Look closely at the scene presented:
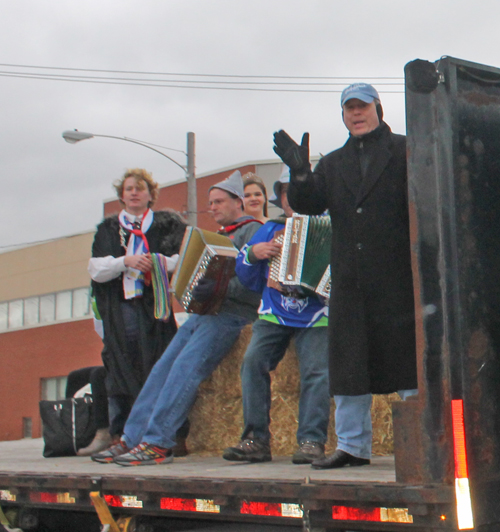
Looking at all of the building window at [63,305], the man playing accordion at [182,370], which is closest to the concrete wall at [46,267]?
the building window at [63,305]

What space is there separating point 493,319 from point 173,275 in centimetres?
287

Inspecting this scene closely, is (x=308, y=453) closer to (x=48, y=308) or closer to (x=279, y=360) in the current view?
(x=279, y=360)

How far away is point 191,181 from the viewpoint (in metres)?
18.6

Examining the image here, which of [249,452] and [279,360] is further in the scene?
[279,360]

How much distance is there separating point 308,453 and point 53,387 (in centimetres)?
3647

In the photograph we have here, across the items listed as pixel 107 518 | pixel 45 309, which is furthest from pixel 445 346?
pixel 45 309

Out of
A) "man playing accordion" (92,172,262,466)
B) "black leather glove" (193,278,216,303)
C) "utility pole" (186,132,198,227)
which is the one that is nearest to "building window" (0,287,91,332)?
"utility pole" (186,132,198,227)

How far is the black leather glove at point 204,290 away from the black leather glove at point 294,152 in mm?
1382

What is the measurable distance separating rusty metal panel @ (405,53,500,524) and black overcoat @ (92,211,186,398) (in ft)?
10.4

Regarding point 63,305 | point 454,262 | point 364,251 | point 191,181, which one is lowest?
point 454,262

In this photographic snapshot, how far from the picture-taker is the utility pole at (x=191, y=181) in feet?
59.4

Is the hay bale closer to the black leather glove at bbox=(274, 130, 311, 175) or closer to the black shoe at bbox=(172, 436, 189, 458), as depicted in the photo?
the black shoe at bbox=(172, 436, 189, 458)

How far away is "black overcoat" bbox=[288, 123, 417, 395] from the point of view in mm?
3475

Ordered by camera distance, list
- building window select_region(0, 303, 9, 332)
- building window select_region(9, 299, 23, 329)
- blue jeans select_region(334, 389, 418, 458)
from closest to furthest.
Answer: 1. blue jeans select_region(334, 389, 418, 458)
2. building window select_region(9, 299, 23, 329)
3. building window select_region(0, 303, 9, 332)
